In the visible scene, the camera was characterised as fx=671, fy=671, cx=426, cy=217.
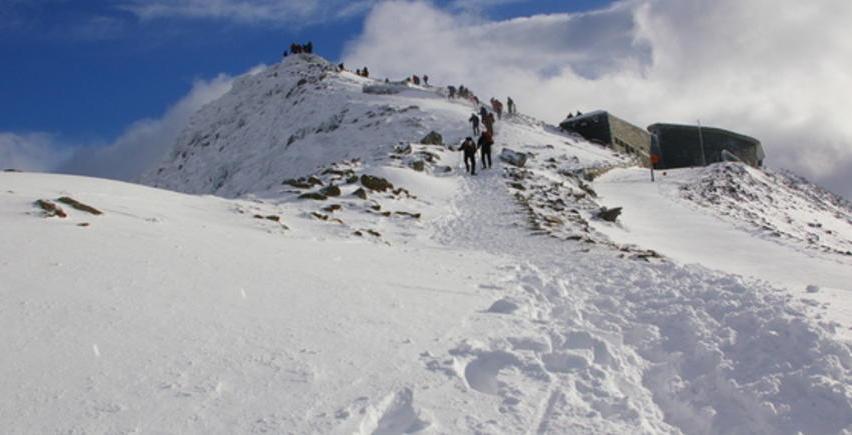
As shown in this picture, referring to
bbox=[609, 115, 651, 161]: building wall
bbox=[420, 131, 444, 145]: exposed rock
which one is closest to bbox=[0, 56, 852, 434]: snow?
bbox=[420, 131, 444, 145]: exposed rock

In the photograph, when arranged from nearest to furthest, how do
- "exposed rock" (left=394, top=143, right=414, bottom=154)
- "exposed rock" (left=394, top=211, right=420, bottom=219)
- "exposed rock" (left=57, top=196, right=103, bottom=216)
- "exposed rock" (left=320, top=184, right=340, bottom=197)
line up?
"exposed rock" (left=57, top=196, right=103, bottom=216), "exposed rock" (left=394, top=211, right=420, bottom=219), "exposed rock" (left=320, top=184, right=340, bottom=197), "exposed rock" (left=394, top=143, right=414, bottom=154)

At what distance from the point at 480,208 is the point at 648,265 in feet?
29.2

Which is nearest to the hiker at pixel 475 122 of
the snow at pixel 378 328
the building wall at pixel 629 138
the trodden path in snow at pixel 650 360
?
the building wall at pixel 629 138

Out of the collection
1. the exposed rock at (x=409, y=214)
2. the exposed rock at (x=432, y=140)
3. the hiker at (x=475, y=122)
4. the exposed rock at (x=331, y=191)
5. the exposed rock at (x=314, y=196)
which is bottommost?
the exposed rock at (x=409, y=214)

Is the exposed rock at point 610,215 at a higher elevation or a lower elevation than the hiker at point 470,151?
lower

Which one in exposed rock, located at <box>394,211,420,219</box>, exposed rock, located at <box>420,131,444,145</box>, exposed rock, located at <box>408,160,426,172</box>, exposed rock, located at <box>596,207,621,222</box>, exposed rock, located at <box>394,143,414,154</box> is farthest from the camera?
exposed rock, located at <box>420,131,444,145</box>

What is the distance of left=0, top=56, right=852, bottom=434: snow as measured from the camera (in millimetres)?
4844

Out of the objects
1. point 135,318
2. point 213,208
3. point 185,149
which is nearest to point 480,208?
point 213,208

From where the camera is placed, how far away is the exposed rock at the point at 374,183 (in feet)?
64.7

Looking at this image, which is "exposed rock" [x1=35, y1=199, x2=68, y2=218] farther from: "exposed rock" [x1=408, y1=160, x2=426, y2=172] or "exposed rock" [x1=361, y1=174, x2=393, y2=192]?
"exposed rock" [x1=408, y1=160, x2=426, y2=172]

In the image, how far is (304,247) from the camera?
11.3 m

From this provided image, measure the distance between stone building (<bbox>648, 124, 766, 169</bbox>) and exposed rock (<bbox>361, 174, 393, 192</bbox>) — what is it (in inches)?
1145

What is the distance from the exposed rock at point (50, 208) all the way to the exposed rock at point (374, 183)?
10122mm

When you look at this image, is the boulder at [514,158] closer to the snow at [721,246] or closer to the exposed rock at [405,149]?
the snow at [721,246]
